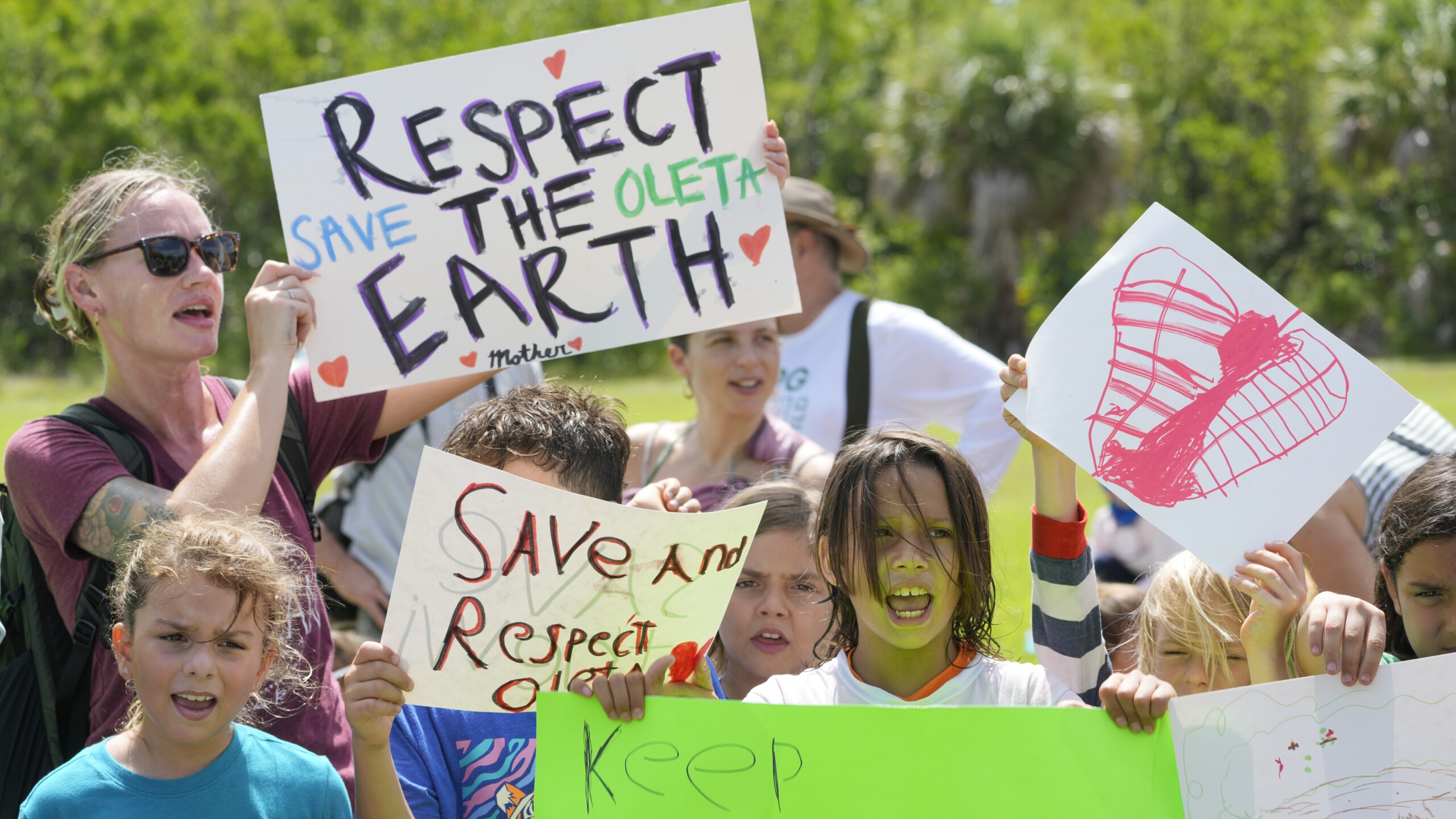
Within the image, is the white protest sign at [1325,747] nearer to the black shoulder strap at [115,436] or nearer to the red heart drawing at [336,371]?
the red heart drawing at [336,371]

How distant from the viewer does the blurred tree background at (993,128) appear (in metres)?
24.1

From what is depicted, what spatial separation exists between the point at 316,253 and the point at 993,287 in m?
23.1

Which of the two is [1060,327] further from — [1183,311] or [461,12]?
[461,12]

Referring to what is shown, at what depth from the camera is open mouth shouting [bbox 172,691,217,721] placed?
201 centimetres

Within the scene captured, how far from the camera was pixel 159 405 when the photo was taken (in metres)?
2.56

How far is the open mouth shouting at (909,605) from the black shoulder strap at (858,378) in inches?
78.2

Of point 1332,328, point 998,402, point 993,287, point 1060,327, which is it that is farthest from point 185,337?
point 1332,328

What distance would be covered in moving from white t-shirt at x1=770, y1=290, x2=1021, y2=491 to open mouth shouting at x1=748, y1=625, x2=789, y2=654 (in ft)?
4.72

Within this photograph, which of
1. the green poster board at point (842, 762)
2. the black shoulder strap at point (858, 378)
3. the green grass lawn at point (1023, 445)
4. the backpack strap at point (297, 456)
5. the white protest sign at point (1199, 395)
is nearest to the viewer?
the green poster board at point (842, 762)

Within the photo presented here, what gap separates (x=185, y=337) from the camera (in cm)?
250

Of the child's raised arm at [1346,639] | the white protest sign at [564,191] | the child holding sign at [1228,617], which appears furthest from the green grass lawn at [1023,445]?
the child's raised arm at [1346,639]

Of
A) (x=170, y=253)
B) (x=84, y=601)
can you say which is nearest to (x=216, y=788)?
(x=84, y=601)

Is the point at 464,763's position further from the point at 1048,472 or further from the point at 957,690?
the point at 1048,472

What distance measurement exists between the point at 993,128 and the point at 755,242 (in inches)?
869
